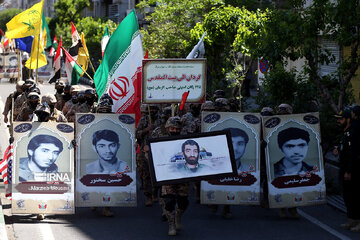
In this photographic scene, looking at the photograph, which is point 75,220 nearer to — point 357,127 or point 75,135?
point 75,135

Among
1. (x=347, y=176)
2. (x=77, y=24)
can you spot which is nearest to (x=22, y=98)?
(x=347, y=176)

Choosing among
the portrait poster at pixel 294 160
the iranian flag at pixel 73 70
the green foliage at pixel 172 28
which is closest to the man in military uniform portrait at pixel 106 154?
the portrait poster at pixel 294 160

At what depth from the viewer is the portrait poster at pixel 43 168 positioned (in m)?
10.1

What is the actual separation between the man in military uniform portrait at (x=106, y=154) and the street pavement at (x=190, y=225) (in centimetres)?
71

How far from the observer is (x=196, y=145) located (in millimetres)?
9625

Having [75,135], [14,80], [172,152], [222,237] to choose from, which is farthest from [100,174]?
[14,80]

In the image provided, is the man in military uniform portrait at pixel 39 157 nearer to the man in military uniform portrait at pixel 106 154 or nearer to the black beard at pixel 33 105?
the man in military uniform portrait at pixel 106 154

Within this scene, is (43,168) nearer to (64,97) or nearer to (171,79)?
(171,79)

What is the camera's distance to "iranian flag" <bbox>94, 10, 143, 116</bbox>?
11992mm

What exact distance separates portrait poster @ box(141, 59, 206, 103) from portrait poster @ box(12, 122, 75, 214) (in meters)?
1.27

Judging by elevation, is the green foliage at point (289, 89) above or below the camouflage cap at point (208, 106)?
above

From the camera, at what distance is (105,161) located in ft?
34.4

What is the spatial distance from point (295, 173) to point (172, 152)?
218cm

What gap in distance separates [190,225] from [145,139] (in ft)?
6.85
